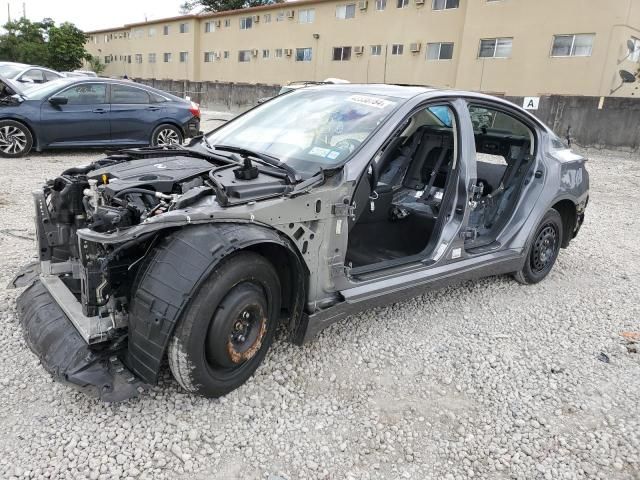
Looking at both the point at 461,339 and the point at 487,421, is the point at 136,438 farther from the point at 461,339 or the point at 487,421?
the point at 461,339

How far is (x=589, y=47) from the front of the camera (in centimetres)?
2009

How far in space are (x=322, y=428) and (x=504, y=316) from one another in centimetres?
213

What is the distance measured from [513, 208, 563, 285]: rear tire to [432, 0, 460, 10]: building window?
2245 centimetres

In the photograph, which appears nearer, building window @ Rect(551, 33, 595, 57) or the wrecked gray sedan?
the wrecked gray sedan

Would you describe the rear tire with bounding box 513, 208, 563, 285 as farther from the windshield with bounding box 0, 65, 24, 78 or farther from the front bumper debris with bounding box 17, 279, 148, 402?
the windshield with bounding box 0, 65, 24, 78

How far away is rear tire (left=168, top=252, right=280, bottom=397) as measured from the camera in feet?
8.00

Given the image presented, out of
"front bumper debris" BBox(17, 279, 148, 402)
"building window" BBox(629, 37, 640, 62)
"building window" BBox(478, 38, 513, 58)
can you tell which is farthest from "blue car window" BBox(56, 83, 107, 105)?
"building window" BBox(629, 37, 640, 62)

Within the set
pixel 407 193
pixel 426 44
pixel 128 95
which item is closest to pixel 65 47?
pixel 426 44

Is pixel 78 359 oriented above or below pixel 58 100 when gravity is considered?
below

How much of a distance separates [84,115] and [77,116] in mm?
119

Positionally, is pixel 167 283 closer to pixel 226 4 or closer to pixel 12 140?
pixel 12 140

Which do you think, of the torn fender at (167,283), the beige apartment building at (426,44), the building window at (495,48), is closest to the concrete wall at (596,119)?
the beige apartment building at (426,44)

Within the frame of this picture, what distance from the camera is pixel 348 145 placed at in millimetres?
3244

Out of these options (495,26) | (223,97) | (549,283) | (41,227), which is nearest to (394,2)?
(495,26)
